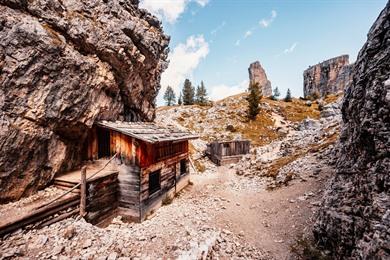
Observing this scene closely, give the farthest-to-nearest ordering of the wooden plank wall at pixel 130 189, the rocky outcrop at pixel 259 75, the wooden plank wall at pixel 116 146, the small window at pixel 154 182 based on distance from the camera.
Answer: the rocky outcrop at pixel 259 75, the small window at pixel 154 182, the wooden plank wall at pixel 116 146, the wooden plank wall at pixel 130 189

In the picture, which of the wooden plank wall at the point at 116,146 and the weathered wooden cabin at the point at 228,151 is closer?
the wooden plank wall at the point at 116,146

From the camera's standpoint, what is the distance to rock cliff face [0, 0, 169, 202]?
27.9 ft

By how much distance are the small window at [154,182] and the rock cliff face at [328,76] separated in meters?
79.9

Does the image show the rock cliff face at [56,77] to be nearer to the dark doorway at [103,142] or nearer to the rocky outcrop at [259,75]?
the dark doorway at [103,142]

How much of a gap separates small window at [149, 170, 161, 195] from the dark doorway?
3.38m

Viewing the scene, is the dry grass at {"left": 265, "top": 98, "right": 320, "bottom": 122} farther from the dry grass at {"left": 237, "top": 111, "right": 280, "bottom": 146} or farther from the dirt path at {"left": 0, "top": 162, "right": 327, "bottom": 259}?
the dirt path at {"left": 0, "top": 162, "right": 327, "bottom": 259}

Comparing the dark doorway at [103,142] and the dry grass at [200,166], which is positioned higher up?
the dark doorway at [103,142]

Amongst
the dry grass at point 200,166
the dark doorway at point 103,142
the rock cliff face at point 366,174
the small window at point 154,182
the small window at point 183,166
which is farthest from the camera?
the dry grass at point 200,166

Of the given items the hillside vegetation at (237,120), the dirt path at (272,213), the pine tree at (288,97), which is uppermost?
the pine tree at (288,97)

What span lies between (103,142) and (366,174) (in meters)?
14.1

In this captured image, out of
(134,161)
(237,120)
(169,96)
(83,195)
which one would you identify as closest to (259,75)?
(169,96)

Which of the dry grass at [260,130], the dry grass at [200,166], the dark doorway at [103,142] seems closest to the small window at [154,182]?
the dark doorway at [103,142]

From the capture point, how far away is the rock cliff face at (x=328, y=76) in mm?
78438

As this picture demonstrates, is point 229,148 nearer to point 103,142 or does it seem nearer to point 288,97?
point 103,142
